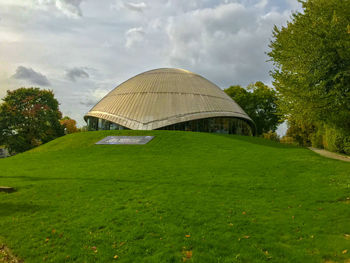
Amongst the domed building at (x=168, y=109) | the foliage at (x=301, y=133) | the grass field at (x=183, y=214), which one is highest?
the domed building at (x=168, y=109)

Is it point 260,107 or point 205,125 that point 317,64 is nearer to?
point 205,125

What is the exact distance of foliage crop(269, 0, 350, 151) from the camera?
14.4 meters

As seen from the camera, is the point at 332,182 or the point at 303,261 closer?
the point at 303,261

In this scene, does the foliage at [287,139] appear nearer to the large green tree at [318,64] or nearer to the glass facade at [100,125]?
the large green tree at [318,64]

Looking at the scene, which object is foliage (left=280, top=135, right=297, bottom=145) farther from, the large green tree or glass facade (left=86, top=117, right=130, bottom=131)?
glass facade (left=86, top=117, right=130, bottom=131)

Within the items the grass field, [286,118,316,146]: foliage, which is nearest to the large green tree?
the grass field

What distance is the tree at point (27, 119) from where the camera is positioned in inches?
1427

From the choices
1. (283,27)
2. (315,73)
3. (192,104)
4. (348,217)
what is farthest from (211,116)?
(348,217)

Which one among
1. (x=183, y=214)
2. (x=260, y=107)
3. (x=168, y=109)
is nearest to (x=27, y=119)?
(x=168, y=109)

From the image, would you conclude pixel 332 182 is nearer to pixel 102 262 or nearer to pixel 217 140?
pixel 102 262

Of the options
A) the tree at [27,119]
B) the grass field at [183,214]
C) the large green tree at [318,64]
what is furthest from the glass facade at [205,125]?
the grass field at [183,214]

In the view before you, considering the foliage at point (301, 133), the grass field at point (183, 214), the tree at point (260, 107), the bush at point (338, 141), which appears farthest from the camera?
the tree at point (260, 107)

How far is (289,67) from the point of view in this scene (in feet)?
58.4

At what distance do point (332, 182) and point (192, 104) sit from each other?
2498 centimetres
